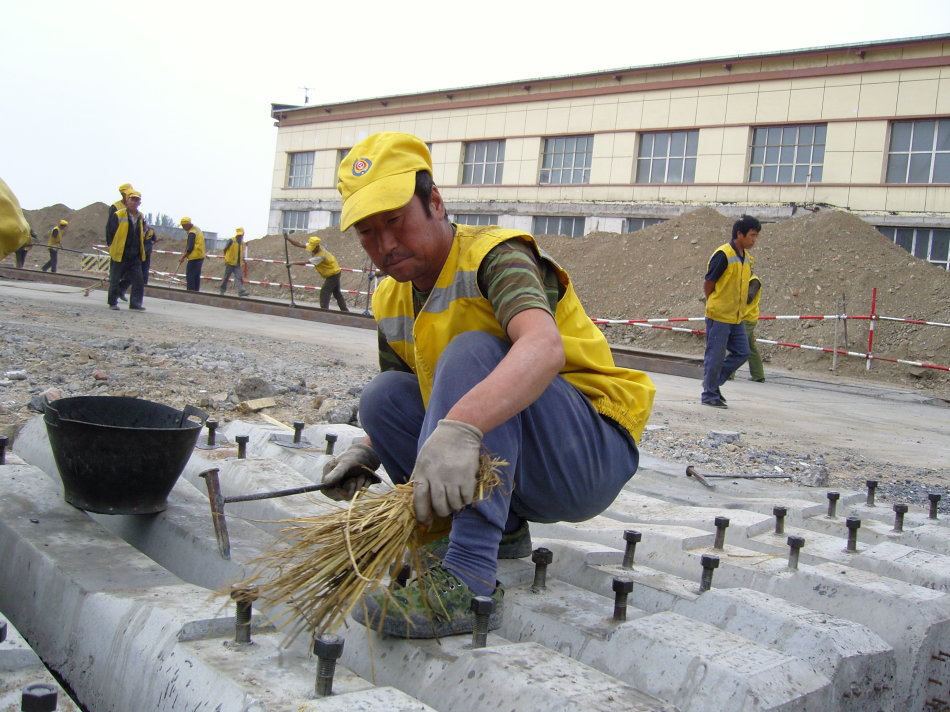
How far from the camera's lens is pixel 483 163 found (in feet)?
103

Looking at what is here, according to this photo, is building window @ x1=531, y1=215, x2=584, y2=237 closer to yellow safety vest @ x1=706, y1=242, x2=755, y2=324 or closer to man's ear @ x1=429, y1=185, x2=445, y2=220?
yellow safety vest @ x1=706, y1=242, x2=755, y2=324

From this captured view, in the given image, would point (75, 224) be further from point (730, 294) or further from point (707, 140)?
point (730, 294)

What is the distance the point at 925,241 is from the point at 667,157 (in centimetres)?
791

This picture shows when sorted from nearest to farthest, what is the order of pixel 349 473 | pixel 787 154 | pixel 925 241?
pixel 349 473
pixel 925 241
pixel 787 154

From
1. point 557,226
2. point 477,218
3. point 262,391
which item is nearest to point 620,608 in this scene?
point 262,391

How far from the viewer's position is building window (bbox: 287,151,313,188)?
123ft

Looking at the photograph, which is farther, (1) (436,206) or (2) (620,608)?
(1) (436,206)

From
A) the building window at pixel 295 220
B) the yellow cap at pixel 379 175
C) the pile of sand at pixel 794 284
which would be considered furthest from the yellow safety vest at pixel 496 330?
the building window at pixel 295 220

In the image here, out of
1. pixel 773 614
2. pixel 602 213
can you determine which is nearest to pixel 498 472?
pixel 773 614

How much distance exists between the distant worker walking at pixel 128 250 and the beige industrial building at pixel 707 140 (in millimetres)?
17591

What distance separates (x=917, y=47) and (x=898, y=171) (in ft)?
10.4

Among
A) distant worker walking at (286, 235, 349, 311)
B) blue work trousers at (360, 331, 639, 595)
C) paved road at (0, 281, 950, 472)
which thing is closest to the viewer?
blue work trousers at (360, 331, 639, 595)

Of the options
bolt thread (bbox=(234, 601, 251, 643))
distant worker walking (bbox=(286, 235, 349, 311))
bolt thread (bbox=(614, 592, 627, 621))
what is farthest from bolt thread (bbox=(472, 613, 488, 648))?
distant worker walking (bbox=(286, 235, 349, 311))

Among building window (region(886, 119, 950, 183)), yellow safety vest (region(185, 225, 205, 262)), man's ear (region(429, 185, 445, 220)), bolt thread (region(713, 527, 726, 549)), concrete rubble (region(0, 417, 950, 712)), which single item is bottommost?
concrete rubble (region(0, 417, 950, 712))
